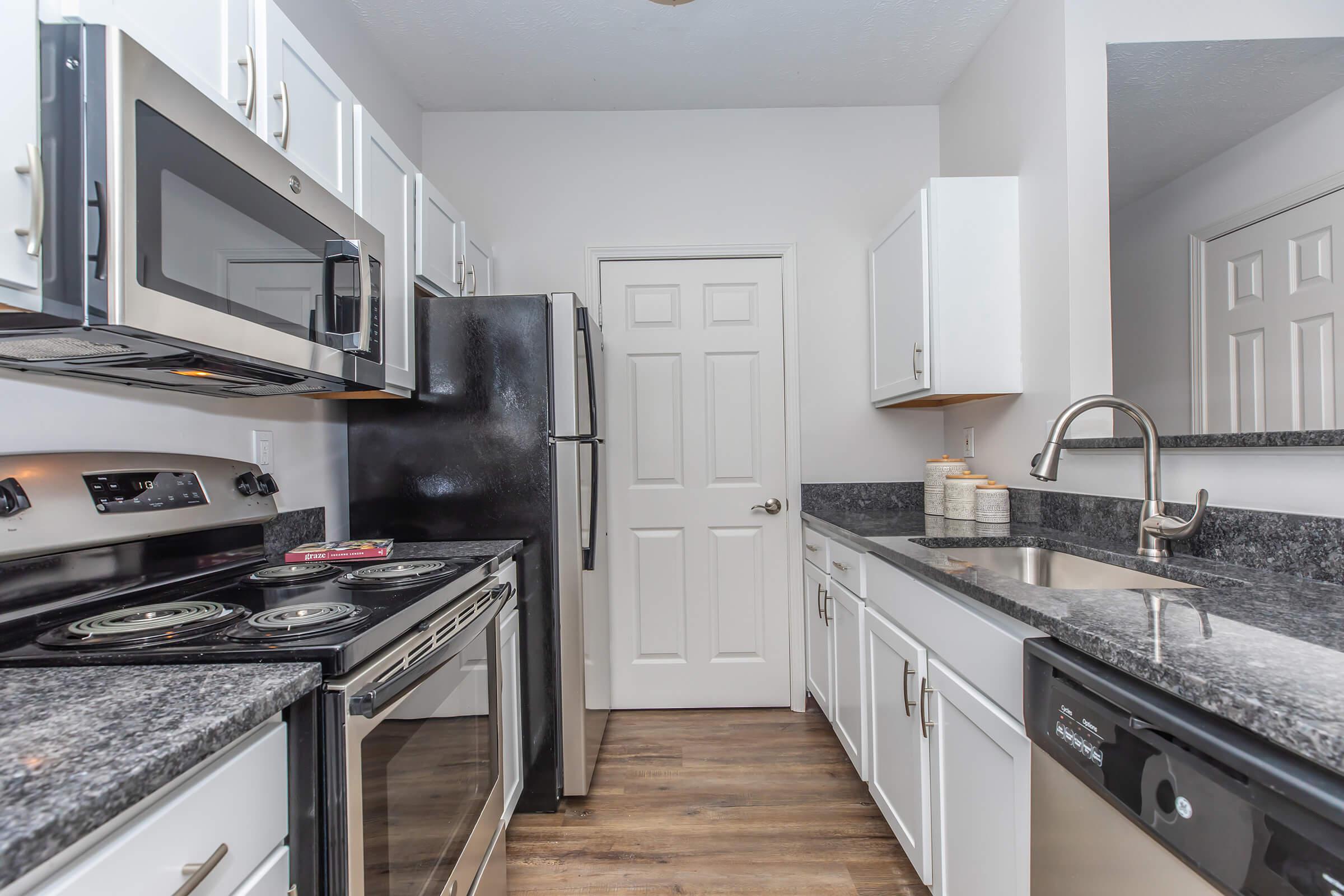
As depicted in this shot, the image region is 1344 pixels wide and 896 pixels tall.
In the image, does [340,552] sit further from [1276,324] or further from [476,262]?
[1276,324]

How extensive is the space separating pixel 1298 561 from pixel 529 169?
2.85 meters

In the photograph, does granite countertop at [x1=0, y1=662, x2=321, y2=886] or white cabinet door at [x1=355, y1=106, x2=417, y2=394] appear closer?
granite countertop at [x1=0, y1=662, x2=321, y2=886]

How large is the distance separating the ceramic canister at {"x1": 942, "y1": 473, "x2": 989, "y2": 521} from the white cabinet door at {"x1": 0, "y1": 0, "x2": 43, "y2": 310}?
7.45 ft

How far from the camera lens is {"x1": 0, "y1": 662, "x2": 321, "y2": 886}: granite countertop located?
0.48m

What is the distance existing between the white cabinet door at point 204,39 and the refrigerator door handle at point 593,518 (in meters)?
1.29

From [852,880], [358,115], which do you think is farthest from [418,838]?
[358,115]

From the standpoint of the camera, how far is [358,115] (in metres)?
1.59

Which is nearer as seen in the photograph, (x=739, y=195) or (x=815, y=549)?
Answer: (x=815, y=549)

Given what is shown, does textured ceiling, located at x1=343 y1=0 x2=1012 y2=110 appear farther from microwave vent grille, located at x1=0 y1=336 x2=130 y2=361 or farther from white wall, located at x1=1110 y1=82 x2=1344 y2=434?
microwave vent grille, located at x1=0 y1=336 x2=130 y2=361

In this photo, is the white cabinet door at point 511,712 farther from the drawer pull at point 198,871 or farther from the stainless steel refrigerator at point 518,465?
the drawer pull at point 198,871

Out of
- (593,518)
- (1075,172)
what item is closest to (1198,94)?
(1075,172)

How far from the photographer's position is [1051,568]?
1689 millimetres

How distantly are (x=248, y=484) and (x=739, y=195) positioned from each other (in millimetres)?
2227

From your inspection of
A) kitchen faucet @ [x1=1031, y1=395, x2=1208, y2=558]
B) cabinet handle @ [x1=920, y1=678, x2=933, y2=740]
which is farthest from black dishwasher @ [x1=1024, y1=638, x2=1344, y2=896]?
kitchen faucet @ [x1=1031, y1=395, x2=1208, y2=558]
